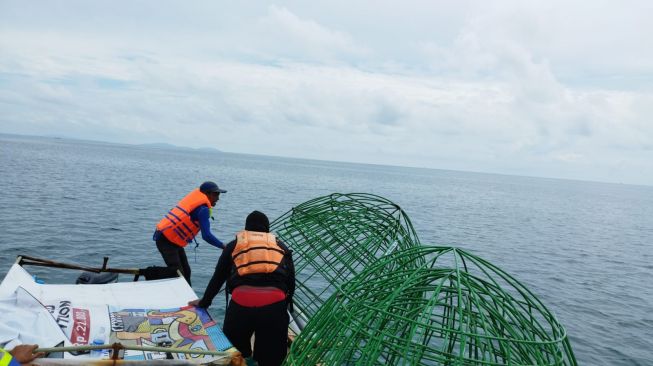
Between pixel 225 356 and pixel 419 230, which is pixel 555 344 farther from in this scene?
pixel 419 230

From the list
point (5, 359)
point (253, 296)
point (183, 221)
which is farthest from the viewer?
point (183, 221)

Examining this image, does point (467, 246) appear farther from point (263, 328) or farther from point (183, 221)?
point (263, 328)

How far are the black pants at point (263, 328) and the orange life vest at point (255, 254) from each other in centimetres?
36

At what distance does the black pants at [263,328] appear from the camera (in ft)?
15.5

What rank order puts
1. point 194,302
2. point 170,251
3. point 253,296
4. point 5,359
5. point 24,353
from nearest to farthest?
point 5,359
point 24,353
point 253,296
point 194,302
point 170,251

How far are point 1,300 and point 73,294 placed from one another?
1.21 metres

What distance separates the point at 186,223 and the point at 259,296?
303cm

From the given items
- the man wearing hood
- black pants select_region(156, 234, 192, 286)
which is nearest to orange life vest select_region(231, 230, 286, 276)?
the man wearing hood

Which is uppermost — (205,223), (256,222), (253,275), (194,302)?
(256,222)

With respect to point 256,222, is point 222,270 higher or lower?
lower

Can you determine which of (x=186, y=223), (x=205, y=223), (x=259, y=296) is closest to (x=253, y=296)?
(x=259, y=296)

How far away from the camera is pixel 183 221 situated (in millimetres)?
7305

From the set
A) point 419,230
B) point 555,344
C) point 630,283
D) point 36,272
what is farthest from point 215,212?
point 555,344

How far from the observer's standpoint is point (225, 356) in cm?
457
